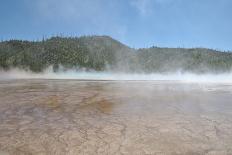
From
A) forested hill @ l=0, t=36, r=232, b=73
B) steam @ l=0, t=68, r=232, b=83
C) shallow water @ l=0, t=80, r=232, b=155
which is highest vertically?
forested hill @ l=0, t=36, r=232, b=73

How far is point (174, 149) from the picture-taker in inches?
138

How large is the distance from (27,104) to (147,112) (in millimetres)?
2817

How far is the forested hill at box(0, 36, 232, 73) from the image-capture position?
59.8m

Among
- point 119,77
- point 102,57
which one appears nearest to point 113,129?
point 119,77

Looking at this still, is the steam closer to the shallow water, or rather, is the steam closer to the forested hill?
the forested hill

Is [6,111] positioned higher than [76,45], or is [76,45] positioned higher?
[76,45]

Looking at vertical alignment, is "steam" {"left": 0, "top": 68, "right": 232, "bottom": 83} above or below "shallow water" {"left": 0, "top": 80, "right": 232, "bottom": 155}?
above

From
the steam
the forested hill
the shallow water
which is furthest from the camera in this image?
the forested hill

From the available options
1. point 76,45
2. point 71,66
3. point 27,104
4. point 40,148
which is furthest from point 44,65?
point 40,148

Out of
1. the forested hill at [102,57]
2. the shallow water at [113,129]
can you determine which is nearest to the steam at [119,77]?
the forested hill at [102,57]

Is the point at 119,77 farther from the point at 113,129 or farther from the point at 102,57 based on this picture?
the point at 102,57

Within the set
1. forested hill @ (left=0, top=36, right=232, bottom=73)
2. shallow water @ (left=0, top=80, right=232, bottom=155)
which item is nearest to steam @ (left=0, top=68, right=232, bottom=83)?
forested hill @ (left=0, top=36, right=232, bottom=73)

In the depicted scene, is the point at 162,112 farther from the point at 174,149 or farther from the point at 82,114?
the point at 174,149

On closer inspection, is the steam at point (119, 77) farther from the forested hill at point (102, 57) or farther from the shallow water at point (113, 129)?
the shallow water at point (113, 129)
